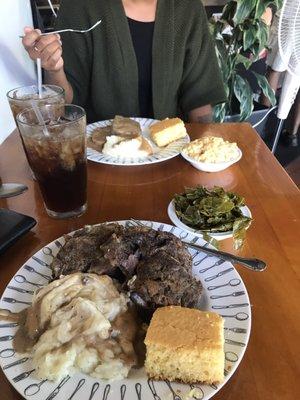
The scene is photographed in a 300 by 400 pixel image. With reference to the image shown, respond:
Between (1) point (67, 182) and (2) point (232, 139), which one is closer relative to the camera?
(1) point (67, 182)

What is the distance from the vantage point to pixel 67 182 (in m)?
0.85

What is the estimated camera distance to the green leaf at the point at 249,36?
1988 mm

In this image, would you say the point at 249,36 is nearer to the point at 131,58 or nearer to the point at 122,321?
the point at 131,58

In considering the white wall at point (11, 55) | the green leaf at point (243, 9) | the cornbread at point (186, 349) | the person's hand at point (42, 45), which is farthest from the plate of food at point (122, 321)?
Result: the green leaf at point (243, 9)

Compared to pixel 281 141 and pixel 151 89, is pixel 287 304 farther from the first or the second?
pixel 281 141

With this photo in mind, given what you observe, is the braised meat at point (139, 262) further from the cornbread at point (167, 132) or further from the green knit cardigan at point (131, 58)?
the green knit cardigan at point (131, 58)

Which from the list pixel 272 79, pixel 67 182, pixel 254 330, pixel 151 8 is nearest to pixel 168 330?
pixel 254 330

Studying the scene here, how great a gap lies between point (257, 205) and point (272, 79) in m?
2.37

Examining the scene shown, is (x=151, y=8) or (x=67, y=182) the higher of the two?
(x=151, y=8)

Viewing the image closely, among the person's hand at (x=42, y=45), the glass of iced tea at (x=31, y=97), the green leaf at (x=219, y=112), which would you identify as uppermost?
the person's hand at (x=42, y=45)

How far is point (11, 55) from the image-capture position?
1.51 metres

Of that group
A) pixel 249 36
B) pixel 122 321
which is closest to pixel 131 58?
pixel 249 36

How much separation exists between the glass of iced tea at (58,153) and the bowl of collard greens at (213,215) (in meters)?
0.24

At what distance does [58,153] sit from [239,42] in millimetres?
1683
